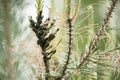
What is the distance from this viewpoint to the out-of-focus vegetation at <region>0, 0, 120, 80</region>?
419mm

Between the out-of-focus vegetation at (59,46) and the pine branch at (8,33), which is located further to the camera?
the pine branch at (8,33)

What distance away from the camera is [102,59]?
0.44m

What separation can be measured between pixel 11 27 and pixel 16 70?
0.23 ft

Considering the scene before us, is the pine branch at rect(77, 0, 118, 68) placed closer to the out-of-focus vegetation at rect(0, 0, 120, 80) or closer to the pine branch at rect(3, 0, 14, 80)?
the out-of-focus vegetation at rect(0, 0, 120, 80)

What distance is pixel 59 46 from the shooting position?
46cm

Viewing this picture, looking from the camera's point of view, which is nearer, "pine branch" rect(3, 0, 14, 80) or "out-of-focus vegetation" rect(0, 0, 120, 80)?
"out-of-focus vegetation" rect(0, 0, 120, 80)

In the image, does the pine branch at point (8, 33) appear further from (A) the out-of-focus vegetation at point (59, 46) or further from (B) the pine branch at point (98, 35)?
(B) the pine branch at point (98, 35)

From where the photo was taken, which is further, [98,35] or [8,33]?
[8,33]

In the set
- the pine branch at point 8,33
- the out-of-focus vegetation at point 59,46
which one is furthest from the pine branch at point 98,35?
the pine branch at point 8,33

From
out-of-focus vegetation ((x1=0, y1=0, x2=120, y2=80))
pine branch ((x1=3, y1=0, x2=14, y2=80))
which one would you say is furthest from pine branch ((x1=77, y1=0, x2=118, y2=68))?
pine branch ((x1=3, y1=0, x2=14, y2=80))

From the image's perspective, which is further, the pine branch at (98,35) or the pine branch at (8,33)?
the pine branch at (8,33)

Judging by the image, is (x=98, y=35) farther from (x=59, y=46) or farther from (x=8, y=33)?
(x=8, y=33)

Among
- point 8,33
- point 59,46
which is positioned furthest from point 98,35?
point 8,33

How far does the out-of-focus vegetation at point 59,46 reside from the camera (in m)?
0.42
